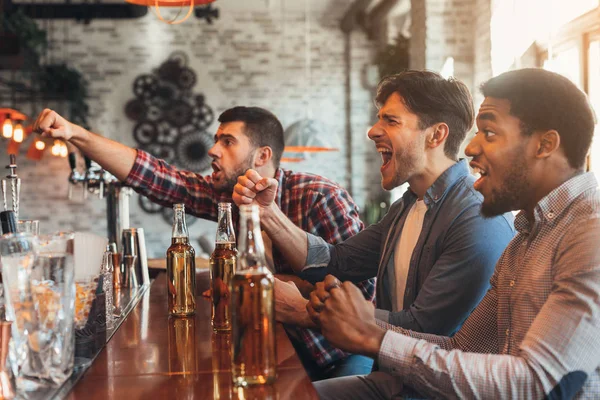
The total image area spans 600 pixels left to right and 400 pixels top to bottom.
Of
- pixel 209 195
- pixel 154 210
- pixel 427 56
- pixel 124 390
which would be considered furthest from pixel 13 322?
pixel 154 210

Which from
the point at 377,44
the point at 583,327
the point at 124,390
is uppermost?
the point at 377,44

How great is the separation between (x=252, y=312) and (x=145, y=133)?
7.40 metres

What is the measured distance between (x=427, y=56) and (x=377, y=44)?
3.52 m

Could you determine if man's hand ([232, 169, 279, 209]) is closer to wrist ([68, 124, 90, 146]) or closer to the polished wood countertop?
the polished wood countertop

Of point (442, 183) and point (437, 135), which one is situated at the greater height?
point (437, 135)

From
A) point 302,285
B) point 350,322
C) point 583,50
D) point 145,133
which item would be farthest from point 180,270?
point 145,133

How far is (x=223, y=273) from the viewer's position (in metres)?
1.74

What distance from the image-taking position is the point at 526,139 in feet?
5.03

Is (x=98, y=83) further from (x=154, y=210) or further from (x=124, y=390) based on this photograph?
(x=124, y=390)

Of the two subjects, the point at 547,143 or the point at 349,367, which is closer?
the point at 547,143

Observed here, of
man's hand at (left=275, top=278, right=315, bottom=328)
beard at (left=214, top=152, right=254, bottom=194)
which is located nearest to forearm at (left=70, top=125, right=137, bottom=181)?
beard at (left=214, top=152, right=254, bottom=194)

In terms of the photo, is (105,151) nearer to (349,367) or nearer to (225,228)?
(225,228)

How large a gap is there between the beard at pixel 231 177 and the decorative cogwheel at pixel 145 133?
212 inches

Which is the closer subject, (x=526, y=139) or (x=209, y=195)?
(x=526, y=139)
